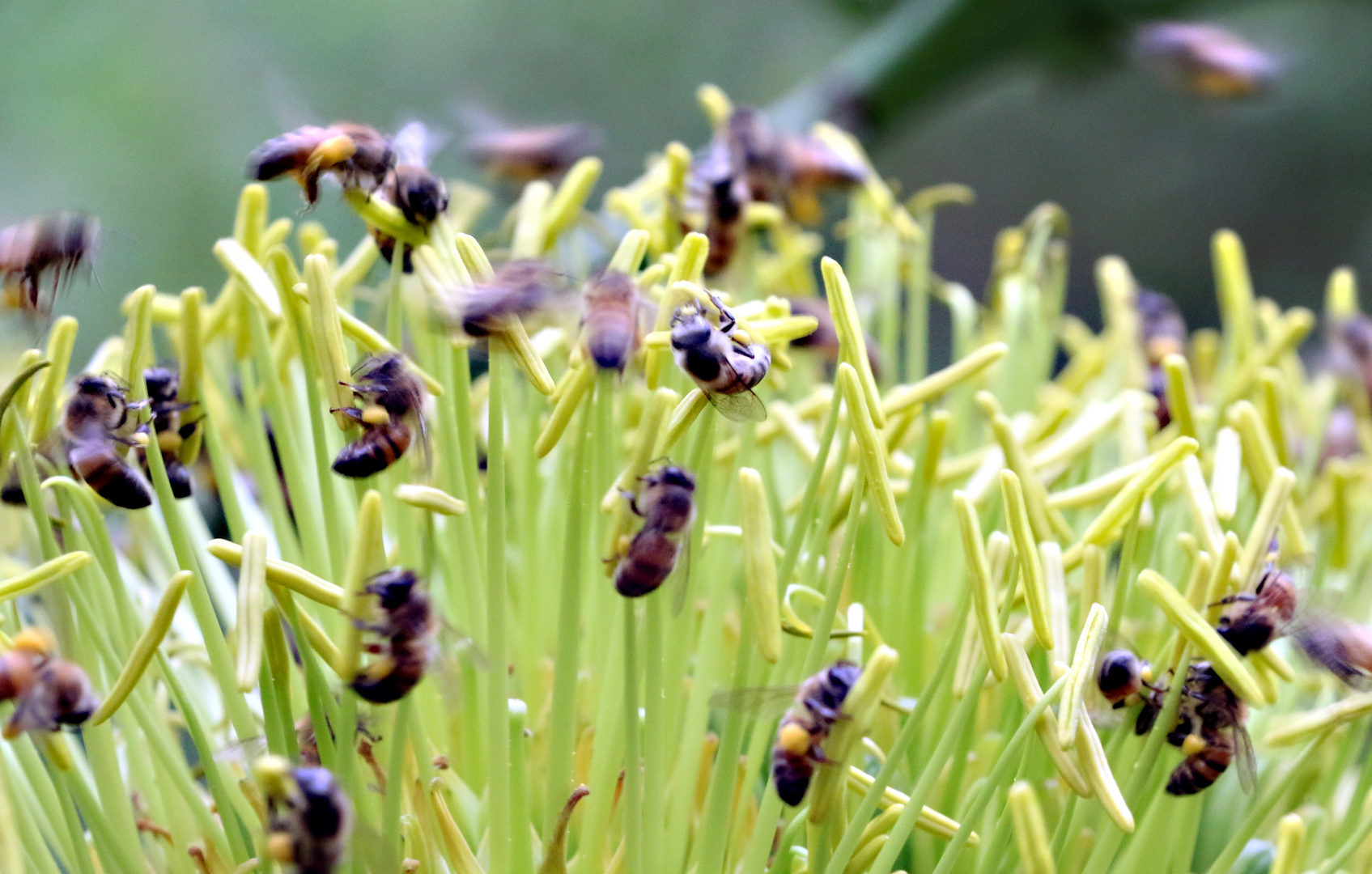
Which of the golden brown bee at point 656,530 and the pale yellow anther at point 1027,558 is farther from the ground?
the pale yellow anther at point 1027,558

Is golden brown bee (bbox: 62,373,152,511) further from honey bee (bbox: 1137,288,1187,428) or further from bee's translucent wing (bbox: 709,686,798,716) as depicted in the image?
honey bee (bbox: 1137,288,1187,428)

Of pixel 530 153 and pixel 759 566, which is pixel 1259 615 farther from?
pixel 530 153

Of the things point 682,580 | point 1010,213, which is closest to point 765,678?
point 682,580

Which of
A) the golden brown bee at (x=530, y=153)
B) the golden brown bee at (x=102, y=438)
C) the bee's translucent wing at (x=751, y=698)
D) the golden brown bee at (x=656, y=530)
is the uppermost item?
the golden brown bee at (x=530, y=153)

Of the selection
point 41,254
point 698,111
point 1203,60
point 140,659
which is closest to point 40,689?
point 140,659

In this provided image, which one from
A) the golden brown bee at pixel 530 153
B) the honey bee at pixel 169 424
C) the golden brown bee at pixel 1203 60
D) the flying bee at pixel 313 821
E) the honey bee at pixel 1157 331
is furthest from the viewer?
the golden brown bee at pixel 1203 60

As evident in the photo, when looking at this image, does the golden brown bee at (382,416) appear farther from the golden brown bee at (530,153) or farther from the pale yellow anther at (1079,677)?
the golden brown bee at (530,153)

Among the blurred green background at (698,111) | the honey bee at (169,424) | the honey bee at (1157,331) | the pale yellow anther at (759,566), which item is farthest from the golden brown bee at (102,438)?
the blurred green background at (698,111)
